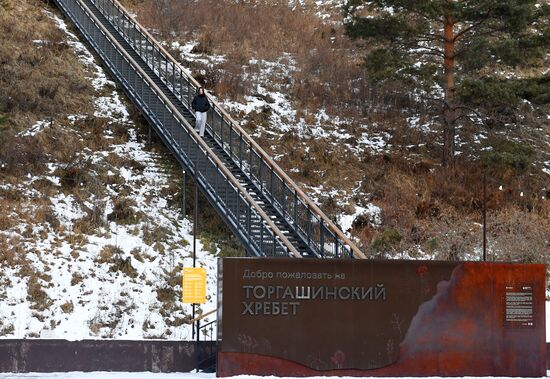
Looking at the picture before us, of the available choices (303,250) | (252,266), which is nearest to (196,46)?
(303,250)

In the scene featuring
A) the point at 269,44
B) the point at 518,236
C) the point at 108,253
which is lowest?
the point at 108,253

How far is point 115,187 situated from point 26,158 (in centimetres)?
308

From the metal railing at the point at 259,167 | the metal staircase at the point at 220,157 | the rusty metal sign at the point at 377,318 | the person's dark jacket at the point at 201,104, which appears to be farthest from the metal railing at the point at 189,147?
the rusty metal sign at the point at 377,318

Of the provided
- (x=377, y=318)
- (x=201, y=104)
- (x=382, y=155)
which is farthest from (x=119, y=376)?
(x=382, y=155)

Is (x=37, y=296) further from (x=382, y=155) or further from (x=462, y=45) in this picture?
(x=462, y=45)

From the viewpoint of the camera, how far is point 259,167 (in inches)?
1030

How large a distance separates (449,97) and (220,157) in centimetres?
1007

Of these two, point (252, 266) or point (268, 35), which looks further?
point (268, 35)

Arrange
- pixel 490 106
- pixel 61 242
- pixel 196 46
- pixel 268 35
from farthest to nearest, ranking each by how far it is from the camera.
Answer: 1. pixel 268 35
2. pixel 196 46
3. pixel 490 106
4. pixel 61 242

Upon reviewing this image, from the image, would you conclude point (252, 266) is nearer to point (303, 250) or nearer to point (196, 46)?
point (303, 250)

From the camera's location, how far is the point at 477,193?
3102 centimetres

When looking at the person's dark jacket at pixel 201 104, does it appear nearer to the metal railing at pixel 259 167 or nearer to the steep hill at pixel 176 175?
the metal railing at pixel 259 167

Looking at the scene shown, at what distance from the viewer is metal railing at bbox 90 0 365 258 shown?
22484 millimetres

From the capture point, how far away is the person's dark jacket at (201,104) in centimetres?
2778
